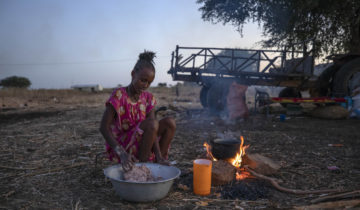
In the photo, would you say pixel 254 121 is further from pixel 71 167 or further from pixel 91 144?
pixel 71 167

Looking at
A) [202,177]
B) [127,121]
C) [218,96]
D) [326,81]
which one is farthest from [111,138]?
[326,81]

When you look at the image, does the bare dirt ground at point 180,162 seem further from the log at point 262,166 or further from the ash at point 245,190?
the log at point 262,166

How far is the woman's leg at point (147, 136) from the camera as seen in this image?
2.78 metres

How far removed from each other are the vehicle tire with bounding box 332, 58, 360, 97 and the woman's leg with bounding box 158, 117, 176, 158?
712 cm

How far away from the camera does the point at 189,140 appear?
5152 mm

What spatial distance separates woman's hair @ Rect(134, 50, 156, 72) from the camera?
8.84 feet

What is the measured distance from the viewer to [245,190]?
266 cm

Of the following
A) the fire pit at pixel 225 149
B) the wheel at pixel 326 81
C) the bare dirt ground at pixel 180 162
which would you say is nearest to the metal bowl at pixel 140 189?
the bare dirt ground at pixel 180 162

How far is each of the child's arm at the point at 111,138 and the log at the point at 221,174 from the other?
0.94 metres

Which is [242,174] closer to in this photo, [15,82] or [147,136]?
[147,136]

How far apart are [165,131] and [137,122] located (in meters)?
0.34

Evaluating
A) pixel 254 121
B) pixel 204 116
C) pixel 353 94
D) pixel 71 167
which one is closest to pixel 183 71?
pixel 204 116

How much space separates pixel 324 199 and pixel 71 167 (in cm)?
290

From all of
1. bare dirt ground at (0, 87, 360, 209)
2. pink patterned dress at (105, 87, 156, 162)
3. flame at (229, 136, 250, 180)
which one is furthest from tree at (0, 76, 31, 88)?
flame at (229, 136, 250, 180)
